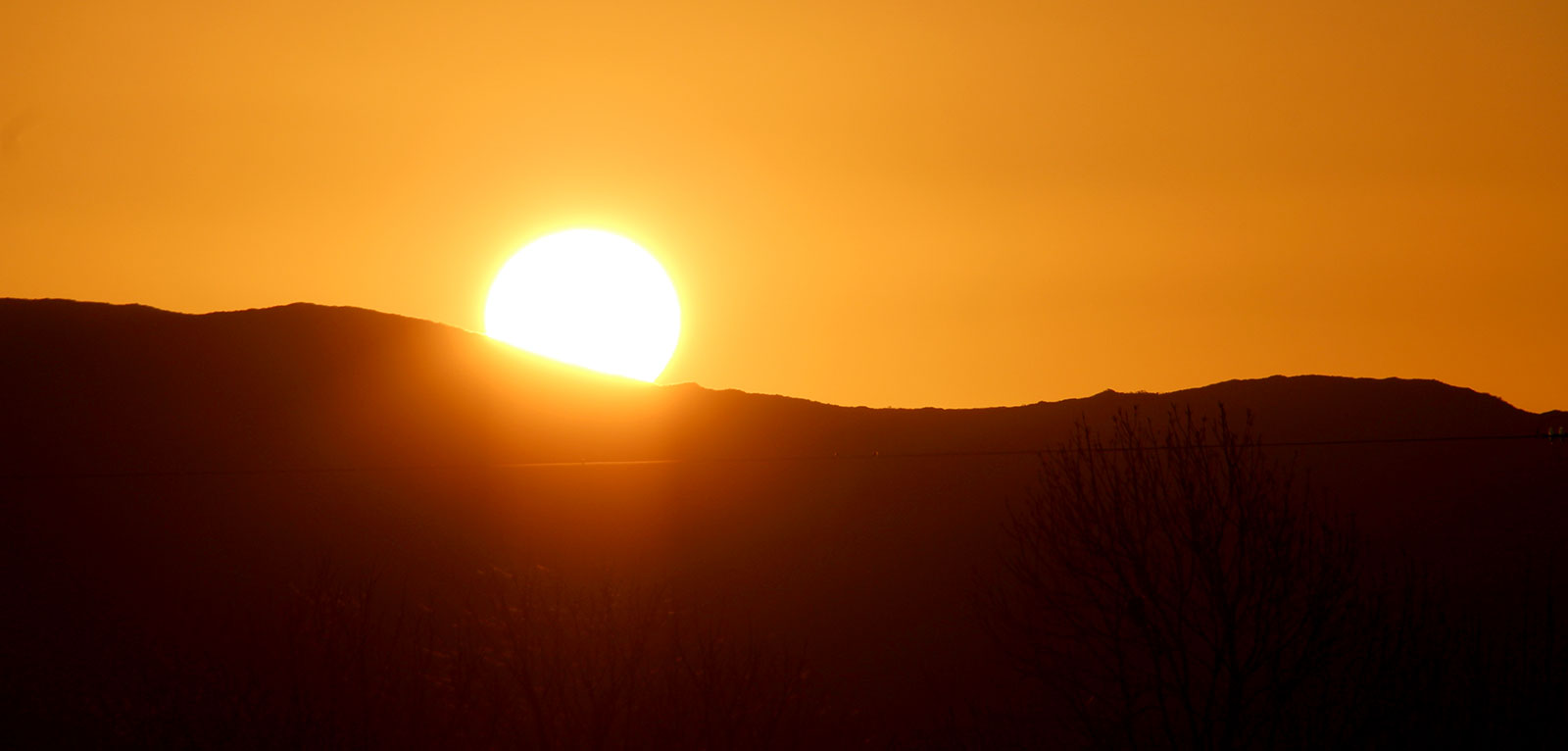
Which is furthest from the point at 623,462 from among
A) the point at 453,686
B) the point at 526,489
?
the point at 453,686

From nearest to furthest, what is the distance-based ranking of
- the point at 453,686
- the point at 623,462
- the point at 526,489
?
the point at 453,686 < the point at 623,462 < the point at 526,489

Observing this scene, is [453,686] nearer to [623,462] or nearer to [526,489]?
[623,462]

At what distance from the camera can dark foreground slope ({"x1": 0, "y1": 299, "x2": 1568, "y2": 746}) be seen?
5622 cm

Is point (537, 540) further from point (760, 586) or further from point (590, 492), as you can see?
point (760, 586)

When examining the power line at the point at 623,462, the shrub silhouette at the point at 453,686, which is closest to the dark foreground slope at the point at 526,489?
the power line at the point at 623,462

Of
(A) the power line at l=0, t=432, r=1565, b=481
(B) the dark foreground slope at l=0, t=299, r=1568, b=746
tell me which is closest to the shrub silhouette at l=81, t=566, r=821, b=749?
(B) the dark foreground slope at l=0, t=299, r=1568, b=746

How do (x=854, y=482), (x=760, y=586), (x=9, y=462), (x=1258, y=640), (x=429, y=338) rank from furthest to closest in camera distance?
(x=429, y=338) < (x=854, y=482) < (x=9, y=462) < (x=760, y=586) < (x=1258, y=640)

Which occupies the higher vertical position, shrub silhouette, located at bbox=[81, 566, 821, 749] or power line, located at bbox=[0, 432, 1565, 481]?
power line, located at bbox=[0, 432, 1565, 481]

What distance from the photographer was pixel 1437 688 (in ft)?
92.8

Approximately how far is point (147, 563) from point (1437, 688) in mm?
48799

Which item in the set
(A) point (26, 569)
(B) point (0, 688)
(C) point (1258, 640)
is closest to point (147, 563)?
(A) point (26, 569)

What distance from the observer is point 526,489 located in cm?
7650

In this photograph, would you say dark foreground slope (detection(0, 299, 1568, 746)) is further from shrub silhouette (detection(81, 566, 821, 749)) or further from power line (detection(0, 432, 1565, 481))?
shrub silhouette (detection(81, 566, 821, 749))

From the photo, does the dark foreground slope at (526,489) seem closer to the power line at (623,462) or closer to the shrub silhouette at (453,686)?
the power line at (623,462)
